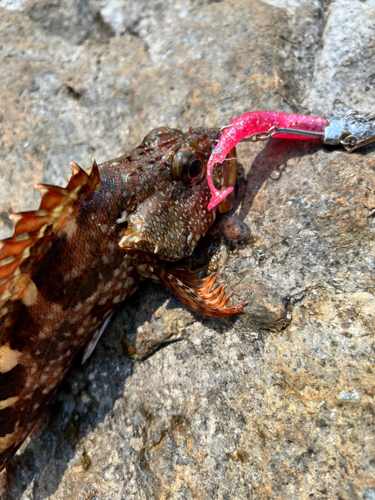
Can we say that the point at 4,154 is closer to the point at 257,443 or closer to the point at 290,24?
the point at 290,24

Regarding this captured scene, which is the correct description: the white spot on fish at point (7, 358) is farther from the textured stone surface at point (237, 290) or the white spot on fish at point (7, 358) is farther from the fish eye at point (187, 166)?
the fish eye at point (187, 166)

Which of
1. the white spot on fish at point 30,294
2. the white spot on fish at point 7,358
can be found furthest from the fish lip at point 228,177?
the white spot on fish at point 7,358

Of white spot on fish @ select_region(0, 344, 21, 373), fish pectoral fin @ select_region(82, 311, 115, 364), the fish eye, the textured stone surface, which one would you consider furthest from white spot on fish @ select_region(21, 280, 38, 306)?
the fish eye

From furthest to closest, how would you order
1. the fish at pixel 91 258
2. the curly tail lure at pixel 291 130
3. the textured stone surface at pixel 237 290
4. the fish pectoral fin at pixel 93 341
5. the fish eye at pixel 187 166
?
the fish pectoral fin at pixel 93 341 → the fish eye at pixel 187 166 → the curly tail lure at pixel 291 130 → the fish at pixel 91 258 → the textured stone surface at pixel 237 290

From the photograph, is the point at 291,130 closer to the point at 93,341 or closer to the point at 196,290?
the point at 196,290

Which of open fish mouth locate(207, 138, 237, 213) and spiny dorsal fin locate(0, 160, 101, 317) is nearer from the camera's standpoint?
spiny dorsal fin locate(0, 160, 101, 317)

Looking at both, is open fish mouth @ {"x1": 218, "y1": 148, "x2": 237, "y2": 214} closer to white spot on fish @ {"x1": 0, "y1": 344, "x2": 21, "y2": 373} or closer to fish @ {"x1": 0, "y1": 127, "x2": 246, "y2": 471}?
fish @ {"x1": 0, "y1": 127, "x2": 246, "y2": 471}

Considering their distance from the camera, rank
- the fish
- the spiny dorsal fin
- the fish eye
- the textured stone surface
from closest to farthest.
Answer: the textured stone surface → the spiny dorsal fin → the fish → the fish eye
